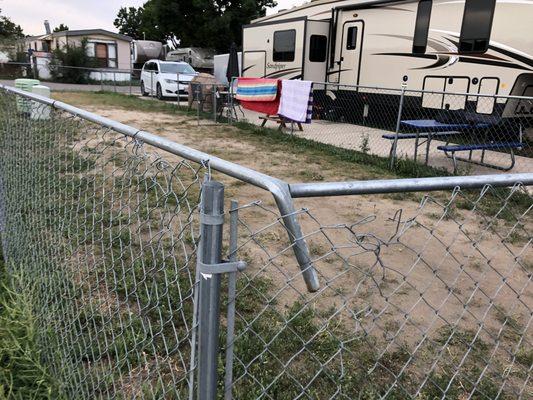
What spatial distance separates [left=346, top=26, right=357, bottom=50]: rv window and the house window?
2502 centimetres

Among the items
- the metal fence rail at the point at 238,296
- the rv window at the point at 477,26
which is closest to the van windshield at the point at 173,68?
the rv window at the point at 477,26

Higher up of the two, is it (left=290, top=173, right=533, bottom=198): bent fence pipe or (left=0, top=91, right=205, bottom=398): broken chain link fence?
(left=290, top=173, right=533, bottom=198): bent fence pipe

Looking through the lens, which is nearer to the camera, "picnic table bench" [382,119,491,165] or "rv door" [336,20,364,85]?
"picnic table bench" [382,119,491,165]

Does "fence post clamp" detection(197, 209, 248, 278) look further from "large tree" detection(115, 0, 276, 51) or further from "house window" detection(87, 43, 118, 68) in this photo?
"large tree" detection(115, 0, 276, 51)

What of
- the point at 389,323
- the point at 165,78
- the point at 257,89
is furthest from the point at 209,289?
the point at 165,78

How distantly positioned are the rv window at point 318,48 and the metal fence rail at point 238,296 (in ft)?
30.7

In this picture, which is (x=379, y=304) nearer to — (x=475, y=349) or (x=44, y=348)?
(x=475, y=349)

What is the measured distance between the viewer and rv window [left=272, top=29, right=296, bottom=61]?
43.8 feet

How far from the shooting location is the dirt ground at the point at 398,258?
217 cm

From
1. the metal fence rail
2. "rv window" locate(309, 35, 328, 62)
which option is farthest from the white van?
the metal fence rail

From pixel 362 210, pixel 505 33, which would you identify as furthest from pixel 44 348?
pixel 505 33

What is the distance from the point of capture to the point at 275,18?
14742 millimetres

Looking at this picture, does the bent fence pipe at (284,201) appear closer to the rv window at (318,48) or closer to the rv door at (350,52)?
the rv door at (350,52)

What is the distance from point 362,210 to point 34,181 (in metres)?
3.40
